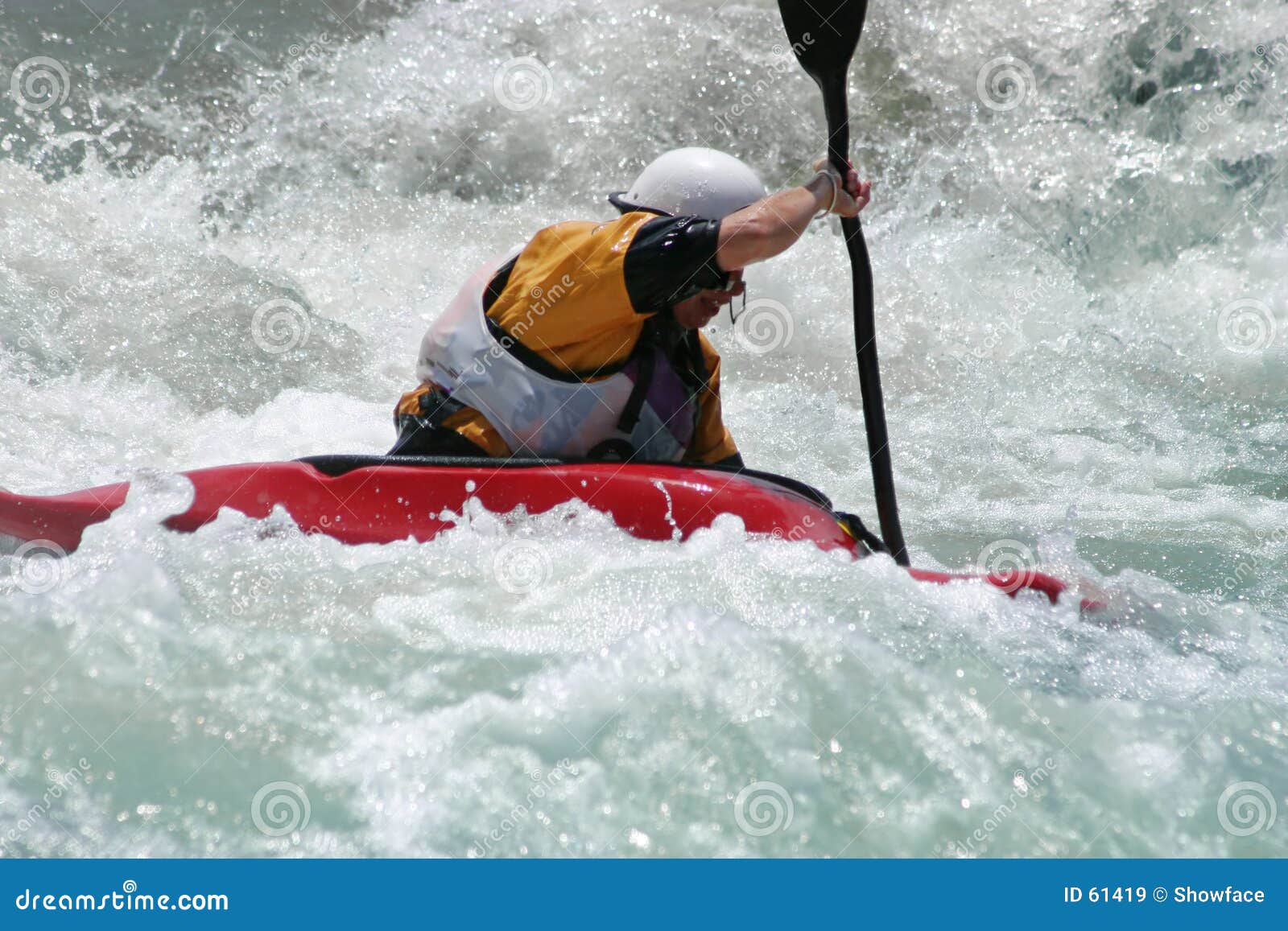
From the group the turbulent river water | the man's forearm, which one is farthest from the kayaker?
the turbulent river water

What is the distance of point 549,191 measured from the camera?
646 centimetres

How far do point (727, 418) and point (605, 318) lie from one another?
2.44m

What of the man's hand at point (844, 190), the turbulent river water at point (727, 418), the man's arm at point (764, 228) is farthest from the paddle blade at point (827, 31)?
the turbulent river water at point (727, 418)

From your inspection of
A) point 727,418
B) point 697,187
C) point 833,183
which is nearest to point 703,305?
point 697,187

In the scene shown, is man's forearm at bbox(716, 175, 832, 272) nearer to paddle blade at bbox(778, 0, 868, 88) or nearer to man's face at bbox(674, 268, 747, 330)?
man's face at bbox(674, 268, 747, 330)

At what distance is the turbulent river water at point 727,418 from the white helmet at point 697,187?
2.37 ft

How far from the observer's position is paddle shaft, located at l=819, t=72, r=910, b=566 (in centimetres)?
292

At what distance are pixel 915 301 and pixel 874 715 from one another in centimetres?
366

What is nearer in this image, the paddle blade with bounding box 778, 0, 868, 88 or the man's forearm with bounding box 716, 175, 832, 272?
the man's forearm with bounding box 716, 175, 832, 272

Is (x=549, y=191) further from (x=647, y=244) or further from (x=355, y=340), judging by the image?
(x=647, y=244)

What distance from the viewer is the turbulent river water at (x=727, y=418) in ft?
7.25

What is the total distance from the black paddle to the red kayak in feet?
0.93

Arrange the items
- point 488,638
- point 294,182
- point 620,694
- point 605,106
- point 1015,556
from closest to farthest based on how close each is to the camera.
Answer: point 620,694 < point 488,638 < point 1015,556 < point 294,182 < point 605,106
